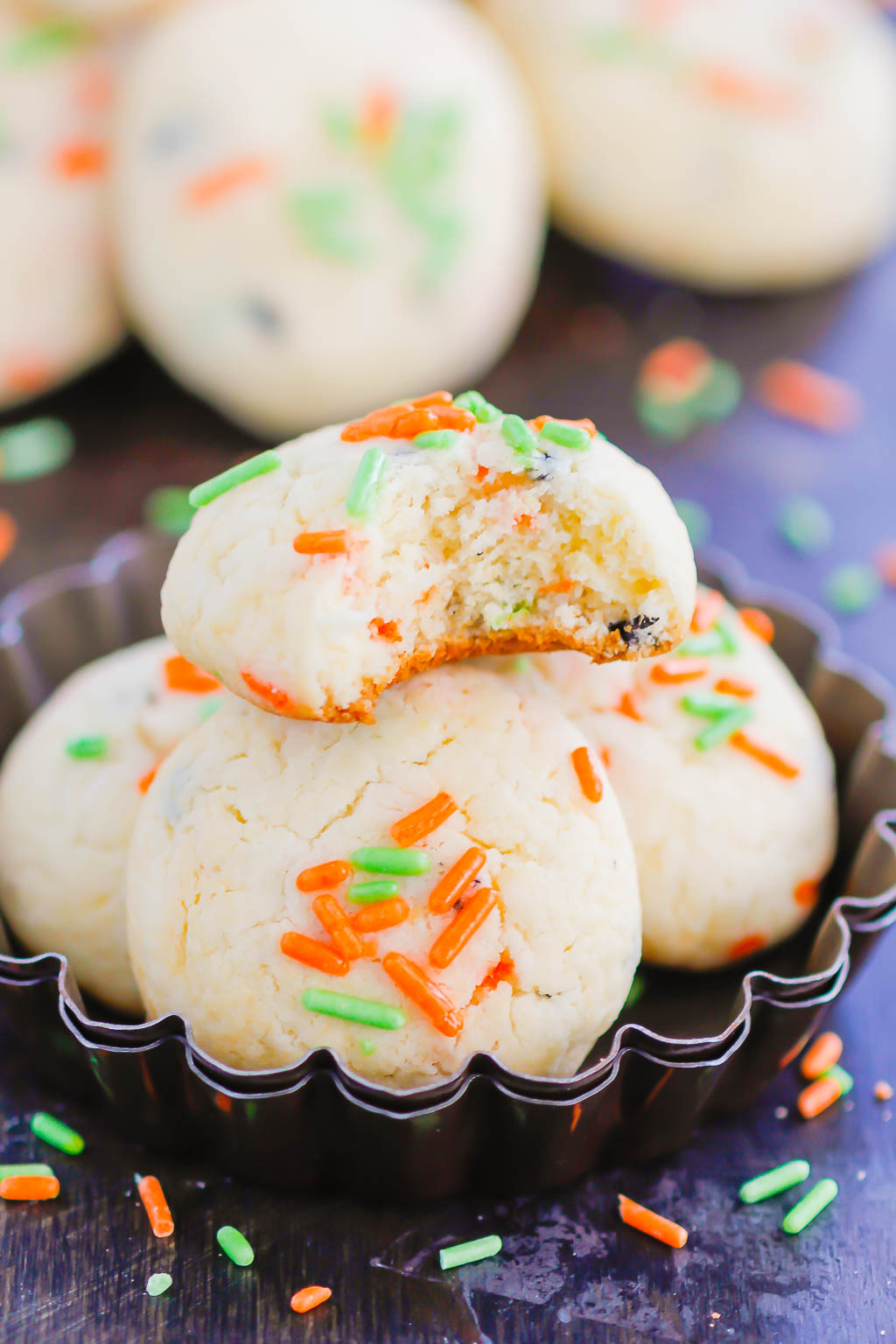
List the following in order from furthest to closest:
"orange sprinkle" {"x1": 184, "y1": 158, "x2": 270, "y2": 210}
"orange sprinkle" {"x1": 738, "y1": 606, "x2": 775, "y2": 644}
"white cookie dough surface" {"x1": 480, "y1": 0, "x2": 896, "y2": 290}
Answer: "white cookie dough surface" {"x1": 480, "y1": 0, "x2": 896, "y2": 290} < "orange sprinkle" {"x1": 184, "y1": 158, "x2": 270, "y2": 210} < "orange sprinkle" {"x1": 738, "y1": 606, "x2": 775, "y2": 644}

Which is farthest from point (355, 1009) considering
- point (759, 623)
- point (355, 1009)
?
point (759, 623)

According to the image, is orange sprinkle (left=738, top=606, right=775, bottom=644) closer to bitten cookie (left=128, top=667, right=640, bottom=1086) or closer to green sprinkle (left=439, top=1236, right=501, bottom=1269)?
bitten cookie (left=128, top=667, right=640, bottom=1086)

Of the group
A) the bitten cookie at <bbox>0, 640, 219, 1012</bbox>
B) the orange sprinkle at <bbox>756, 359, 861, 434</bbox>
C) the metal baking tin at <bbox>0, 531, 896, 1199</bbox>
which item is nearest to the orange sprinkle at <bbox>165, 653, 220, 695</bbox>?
the bitten cookie at <bbox>0, 640, 219, 1012</bbox>

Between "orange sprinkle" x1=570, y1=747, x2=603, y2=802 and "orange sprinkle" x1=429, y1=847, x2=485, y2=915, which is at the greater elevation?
"orange sprinkle" x1=570, y1=747, x2=603, y2=802

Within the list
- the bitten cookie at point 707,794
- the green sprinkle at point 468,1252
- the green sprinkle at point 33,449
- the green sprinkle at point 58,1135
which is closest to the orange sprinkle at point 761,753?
the bitten cookie at point 707,794

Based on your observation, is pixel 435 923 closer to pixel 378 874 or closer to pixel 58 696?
pixel 378 874

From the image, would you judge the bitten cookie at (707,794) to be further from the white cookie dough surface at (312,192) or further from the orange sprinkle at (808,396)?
the orange sprinkle at (808,396)

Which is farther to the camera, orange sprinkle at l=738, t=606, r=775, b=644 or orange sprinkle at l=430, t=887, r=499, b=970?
orange sprinkle at l=738, t=606, r=775, b=644

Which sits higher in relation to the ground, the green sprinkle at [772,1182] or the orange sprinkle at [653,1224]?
the orange sprinkle at [653,1224]
